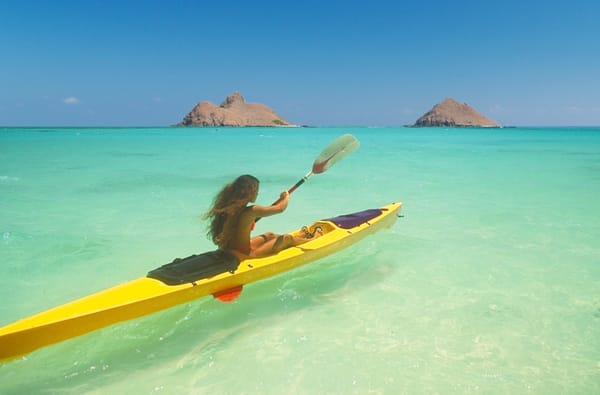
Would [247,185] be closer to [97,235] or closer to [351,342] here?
[351,342]

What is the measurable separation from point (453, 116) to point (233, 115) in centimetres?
7986

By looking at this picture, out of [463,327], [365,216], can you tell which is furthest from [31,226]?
[463,327]

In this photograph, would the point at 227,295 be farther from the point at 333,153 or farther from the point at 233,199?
the point at 333,153

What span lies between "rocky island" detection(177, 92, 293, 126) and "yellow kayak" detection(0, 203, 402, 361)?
15014 cm

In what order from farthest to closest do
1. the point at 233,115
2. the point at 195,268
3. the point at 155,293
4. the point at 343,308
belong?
the point at 233,115, the point at 343,308, the point at 195,268, the point at 155,293

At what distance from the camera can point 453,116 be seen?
15188 cm

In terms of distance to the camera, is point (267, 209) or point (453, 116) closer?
point (267, 209)

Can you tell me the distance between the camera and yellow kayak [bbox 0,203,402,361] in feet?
9.11

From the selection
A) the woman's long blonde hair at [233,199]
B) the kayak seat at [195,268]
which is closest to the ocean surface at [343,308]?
the kayak seat at [195,268]

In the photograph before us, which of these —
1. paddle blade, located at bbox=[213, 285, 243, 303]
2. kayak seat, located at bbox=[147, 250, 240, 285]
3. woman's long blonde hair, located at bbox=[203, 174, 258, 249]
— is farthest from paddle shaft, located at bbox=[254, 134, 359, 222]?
paddle blade, located at bbox=[213, 285, 243, 303]

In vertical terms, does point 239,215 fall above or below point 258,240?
above

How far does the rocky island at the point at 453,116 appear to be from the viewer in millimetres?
151500

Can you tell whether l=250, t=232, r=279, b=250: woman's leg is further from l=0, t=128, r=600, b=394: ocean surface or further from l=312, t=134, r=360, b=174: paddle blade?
Result: l=312, t=134, r=360, b=174: paddle blade

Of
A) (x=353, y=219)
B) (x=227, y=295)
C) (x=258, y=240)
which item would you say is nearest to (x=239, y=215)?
(x=258, y=240)
